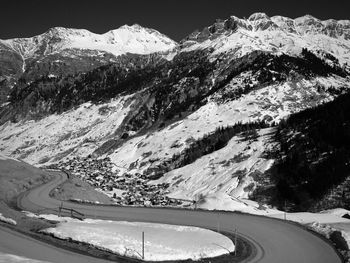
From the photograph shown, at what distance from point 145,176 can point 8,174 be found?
71.4 m

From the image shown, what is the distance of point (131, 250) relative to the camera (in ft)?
75.6

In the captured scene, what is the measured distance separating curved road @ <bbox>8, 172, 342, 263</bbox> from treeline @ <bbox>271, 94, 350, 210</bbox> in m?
38.4

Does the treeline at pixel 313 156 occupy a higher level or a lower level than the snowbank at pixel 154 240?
higher

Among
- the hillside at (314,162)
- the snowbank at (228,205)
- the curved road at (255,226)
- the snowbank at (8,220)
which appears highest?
the hillside at (314,162)

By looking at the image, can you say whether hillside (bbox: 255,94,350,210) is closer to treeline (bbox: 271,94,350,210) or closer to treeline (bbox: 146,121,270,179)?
treeline (bbox: 271,94,350,210)

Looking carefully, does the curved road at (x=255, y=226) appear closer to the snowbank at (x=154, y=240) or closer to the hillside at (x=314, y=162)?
the snowbank at (x=154, y=240)

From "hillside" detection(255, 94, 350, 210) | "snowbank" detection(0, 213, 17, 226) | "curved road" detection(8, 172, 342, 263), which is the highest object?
"hillside" detection(255, 94, 350, 210)

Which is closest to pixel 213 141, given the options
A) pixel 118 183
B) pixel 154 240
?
pixel 118 183

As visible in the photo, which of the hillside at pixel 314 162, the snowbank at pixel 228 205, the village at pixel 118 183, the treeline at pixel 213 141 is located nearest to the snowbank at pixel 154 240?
the snowbank at pixel 228 205

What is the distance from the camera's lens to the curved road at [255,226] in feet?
78.4

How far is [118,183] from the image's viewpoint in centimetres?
12394

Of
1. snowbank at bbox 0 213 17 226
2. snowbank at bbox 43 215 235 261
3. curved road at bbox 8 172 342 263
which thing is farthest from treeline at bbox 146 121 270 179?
snowbank at bbox 0 213 17 226

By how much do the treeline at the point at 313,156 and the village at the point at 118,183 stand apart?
20357 millimetres

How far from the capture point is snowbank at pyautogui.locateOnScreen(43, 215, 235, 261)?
22922 millimetres
